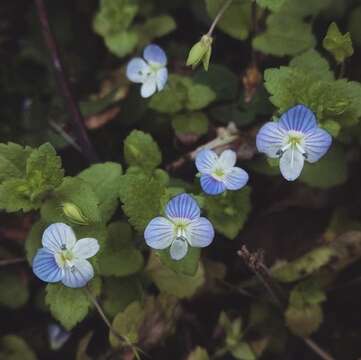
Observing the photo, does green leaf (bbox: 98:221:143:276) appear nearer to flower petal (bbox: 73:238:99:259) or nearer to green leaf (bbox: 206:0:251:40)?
flower petal (bbox: 73:238:99:259)

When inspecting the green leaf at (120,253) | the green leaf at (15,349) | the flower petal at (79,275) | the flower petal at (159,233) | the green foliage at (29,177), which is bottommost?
the green leaf at (15,349)

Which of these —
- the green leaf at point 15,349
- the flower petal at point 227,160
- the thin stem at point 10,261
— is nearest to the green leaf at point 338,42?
the flower petal at point 227,160

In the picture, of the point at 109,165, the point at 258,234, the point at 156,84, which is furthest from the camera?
the point at 258,234

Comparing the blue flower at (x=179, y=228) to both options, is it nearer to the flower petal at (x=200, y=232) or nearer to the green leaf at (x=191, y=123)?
the flower petal at (x=200, y=232)

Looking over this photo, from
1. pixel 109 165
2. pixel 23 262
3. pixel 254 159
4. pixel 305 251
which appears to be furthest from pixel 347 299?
pixel 23 262

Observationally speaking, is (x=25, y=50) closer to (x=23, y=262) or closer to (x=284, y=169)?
(x=23, y=262)
